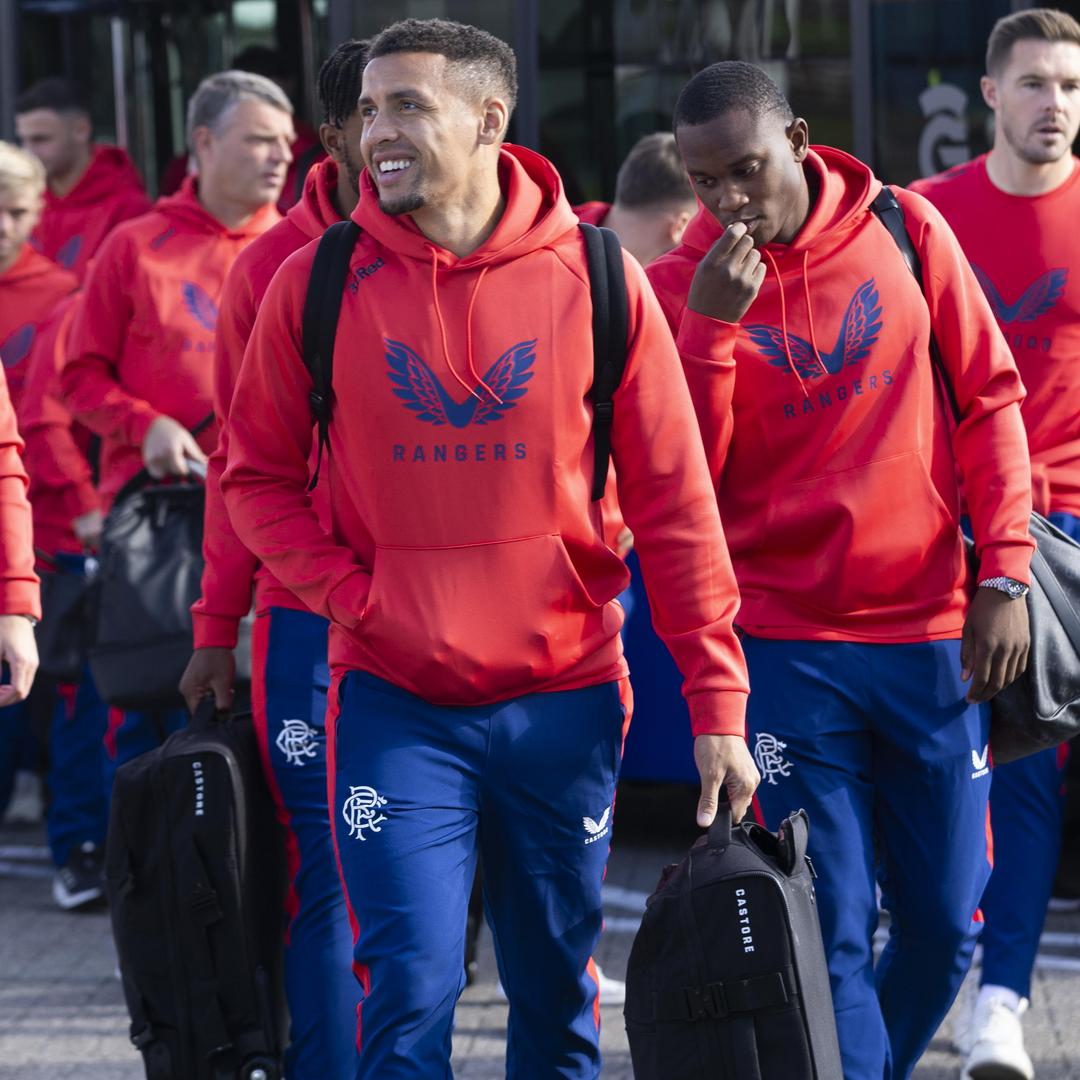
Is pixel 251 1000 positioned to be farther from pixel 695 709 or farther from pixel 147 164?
pixel 147 164

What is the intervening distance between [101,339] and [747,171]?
241 centimetres

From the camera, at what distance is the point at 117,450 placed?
566 cm

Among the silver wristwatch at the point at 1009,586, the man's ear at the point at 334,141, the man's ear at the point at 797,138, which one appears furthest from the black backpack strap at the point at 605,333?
the man's ear at the point at 334,141

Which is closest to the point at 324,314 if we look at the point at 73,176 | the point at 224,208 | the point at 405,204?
the point at 405,204

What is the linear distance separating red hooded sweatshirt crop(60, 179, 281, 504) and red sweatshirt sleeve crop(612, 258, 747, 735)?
229 centimetres

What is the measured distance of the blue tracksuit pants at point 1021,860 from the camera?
468 cm

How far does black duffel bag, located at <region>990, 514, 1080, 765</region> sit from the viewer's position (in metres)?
3.77

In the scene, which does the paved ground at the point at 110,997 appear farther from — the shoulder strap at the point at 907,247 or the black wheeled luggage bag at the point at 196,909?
the shoulder strap at the point at 907,247

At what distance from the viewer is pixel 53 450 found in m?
6.37

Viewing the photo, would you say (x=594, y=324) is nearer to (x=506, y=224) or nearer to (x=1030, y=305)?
(x=506, y=224)

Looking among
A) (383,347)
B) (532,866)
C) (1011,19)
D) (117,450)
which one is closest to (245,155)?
(117,450)

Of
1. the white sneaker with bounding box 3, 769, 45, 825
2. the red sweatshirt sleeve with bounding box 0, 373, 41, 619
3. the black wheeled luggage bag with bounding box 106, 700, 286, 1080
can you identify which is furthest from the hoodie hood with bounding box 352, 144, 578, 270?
the white sneaker with bounding box 3, 769, 45, 825

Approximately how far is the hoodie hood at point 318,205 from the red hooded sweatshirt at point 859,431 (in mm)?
838

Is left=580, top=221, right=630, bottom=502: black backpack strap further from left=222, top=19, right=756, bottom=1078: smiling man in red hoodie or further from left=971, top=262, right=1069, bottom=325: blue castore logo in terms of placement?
left=971, top=262, right=1069, bottom=325: blue castore logo
